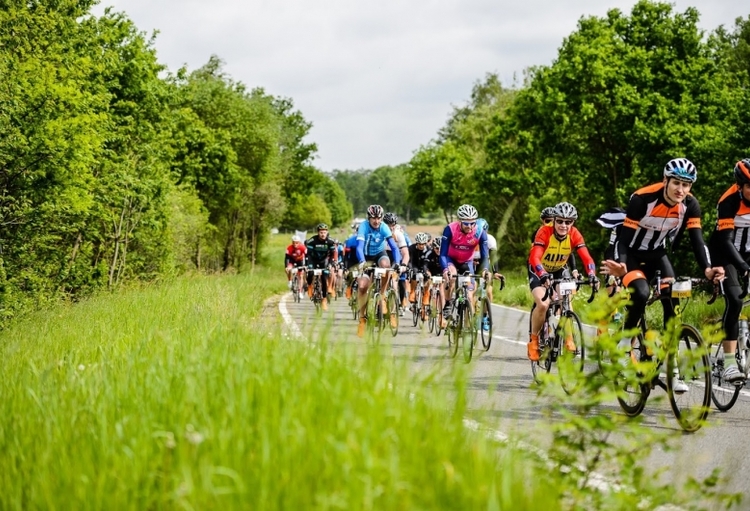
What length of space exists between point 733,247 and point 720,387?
3.83ft

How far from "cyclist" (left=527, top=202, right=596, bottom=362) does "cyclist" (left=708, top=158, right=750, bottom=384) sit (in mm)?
1594

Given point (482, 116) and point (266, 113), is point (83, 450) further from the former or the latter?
point (482, 116)

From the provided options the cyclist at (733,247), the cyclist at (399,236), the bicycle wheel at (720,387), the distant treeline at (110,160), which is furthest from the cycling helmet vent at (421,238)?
the bicycle wheel at (720,387)

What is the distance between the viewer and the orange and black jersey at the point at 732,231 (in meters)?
8.05

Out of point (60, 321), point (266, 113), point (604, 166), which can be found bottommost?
point (60, 321)

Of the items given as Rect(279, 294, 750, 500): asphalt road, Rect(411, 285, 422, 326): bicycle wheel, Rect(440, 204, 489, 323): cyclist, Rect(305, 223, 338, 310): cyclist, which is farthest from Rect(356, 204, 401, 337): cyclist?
Rect(305, 223, 338, 310): cyclist

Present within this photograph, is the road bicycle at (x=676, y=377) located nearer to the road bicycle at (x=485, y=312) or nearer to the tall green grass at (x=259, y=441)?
the tall green grass at (x=259, y=441)

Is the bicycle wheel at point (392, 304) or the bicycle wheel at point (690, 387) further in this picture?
the bicycle wheel at point (392, 304)

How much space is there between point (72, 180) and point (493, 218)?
37061 mm

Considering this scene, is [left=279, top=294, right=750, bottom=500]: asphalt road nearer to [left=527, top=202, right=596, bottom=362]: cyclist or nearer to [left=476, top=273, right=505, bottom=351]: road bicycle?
[left=476, top=273, right=505, bottom=351]: road bicycle

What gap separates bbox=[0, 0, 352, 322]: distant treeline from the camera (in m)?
19.5

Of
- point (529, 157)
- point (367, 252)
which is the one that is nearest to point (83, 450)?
point (367, 252)

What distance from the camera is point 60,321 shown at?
45.5 feet

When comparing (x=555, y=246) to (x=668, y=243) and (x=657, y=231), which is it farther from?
(x=657, y=231)
